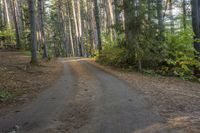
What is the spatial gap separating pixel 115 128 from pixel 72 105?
2.48 m

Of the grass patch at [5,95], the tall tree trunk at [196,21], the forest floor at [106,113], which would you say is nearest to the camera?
the forest floor at [106,113]

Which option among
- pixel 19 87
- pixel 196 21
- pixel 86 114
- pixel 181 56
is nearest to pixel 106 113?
pixel 86 114

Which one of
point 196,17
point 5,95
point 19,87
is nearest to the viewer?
point 5,95

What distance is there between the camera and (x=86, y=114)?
Result: 6.67 m

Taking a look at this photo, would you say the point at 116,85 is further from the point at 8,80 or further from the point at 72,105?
the point at 8,80

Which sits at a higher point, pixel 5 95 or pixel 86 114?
pixel 5 95

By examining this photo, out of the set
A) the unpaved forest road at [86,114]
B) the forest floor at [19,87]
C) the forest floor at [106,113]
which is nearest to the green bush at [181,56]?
the forest floor at [106,113]

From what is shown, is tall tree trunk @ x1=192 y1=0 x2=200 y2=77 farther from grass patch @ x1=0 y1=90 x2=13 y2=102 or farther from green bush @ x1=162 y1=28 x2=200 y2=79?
grass patch @ x1=0 y1=90 x2=13 y2=102

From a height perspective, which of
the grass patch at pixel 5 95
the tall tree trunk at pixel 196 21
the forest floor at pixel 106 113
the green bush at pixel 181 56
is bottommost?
the forest floor at pixel 106 113

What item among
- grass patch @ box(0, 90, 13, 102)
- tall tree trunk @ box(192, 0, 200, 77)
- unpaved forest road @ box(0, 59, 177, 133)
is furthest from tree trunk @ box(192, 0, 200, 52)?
grass patch @ box(0, 90, 13, 102)

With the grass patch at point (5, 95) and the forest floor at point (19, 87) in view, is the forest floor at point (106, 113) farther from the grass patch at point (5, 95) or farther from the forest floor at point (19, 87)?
the grass patch at point (5, 95)

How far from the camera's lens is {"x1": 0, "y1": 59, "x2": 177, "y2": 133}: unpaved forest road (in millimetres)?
5629

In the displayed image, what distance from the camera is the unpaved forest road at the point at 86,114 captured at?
5629 mm

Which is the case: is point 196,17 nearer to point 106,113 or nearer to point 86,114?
point 106,113
